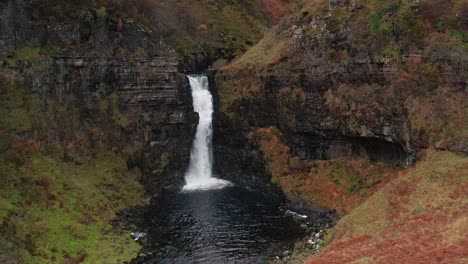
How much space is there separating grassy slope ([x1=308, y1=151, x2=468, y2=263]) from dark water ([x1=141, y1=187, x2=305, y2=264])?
520cm

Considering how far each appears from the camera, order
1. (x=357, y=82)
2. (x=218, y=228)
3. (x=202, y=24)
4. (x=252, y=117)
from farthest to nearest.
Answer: (x=202, y=24), (x=252, y=117), (x=357, y=82), (x=218, y=228)

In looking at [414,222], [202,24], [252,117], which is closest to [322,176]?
[252,117]

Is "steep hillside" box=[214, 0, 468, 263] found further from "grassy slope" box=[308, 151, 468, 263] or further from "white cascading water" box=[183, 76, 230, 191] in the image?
"white cascading water" box=[183, 76, 230, 191]

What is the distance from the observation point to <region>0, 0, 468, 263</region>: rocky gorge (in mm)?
34250

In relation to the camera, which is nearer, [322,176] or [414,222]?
[414,222]

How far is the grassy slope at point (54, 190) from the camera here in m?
32.0

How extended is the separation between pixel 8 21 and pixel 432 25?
40747 mm

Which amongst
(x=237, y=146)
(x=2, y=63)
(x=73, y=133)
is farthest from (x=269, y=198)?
(x=2, y=63)

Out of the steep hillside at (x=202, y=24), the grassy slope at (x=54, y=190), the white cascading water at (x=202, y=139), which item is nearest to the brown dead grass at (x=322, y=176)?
the white cascading water at (x=202, y=139)

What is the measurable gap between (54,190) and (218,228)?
14615 millimetres

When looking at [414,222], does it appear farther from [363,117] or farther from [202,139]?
[202,139]

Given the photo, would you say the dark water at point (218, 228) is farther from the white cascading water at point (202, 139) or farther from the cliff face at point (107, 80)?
the cliff face at point (107, 80)

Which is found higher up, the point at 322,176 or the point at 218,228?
the point at 322,176

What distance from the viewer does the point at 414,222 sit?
93.0 ft
